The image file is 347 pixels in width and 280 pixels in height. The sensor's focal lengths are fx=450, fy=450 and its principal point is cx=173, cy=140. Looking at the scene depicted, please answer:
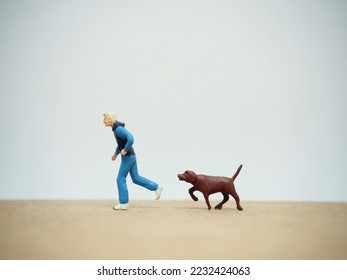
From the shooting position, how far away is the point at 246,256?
273 centimetres

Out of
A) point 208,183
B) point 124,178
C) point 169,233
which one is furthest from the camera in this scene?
point 124,178

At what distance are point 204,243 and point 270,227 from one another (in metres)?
0.78

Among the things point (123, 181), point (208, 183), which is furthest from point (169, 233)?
point (123, 181)

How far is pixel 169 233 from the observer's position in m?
3.23

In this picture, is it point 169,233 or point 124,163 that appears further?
point 124,163

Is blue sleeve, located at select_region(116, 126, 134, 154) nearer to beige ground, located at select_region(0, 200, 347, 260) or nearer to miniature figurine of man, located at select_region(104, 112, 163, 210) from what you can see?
miniature figurine of man, located at select_region(104, 112, 163, 210)

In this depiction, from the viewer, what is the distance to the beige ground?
9.10ft

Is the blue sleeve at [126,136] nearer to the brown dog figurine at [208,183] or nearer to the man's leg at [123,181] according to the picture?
the man's leg at [123,181]

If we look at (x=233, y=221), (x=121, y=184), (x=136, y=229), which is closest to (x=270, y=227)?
(x=233, y=221)

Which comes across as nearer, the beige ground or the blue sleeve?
the beige ground

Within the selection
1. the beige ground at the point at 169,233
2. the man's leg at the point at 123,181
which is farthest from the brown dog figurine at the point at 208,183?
the man's leg at the point at 123,181

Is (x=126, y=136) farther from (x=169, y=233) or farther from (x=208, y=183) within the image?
(x=169, y=233)

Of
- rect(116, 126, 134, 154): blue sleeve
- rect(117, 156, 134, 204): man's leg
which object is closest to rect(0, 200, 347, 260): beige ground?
rect(117, 156, 134, 204): man's leg

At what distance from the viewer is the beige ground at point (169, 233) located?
277 cm
